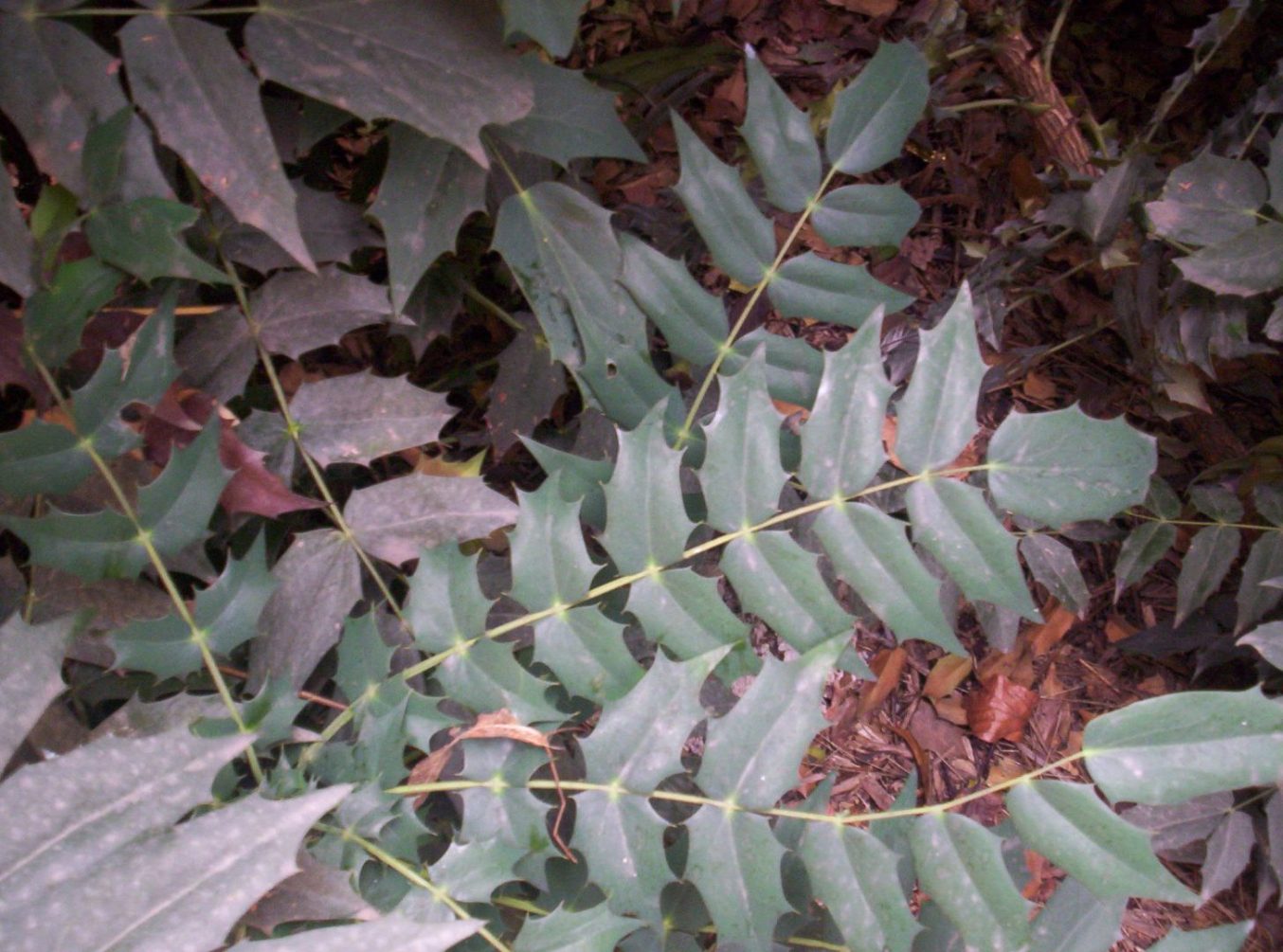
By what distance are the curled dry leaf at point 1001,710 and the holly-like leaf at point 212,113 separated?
1128mm

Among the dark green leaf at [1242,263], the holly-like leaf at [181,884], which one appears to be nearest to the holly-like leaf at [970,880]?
the holly-like leaf at [181,884]

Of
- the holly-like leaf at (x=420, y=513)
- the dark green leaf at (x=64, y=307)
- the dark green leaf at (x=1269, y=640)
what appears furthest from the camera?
the dark green leaf at (x=1269, y=640)

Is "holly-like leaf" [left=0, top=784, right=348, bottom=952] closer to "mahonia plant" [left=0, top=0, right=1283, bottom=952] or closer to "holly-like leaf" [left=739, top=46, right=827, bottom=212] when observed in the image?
"mahonia plant" [left=0, top=0, right=1283, bottom=952]

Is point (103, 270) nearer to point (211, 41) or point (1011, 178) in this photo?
point (211, 41)

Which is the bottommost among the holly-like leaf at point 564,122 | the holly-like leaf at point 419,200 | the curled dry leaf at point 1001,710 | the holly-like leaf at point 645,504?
the curled dry leaf at point 1001,710

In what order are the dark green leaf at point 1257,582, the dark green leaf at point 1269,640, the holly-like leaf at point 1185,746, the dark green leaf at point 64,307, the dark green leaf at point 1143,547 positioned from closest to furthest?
the holly-like leaf at point 1185,746 < the dark green leaf at point 64,307 < the dark green leaf at point 1269,640 < the dark green leaf at point 1257,582 < the dark green leaf at point 1143,547

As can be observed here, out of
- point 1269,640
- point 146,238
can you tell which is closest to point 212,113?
point 146,238

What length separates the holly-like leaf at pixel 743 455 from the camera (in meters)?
0.71

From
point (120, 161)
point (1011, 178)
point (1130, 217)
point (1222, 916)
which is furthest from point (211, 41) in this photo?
point (1222, 916)

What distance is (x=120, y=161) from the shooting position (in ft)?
2.31

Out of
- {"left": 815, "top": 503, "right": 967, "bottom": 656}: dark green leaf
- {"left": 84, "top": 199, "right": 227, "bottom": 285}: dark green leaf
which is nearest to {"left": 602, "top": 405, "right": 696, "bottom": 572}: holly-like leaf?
{"left": 815, "top": 503, "right": 967, "bottom": 656}: dark green leaf

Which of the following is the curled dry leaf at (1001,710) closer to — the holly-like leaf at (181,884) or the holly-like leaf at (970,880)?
the holly-like leaf at (970,880)

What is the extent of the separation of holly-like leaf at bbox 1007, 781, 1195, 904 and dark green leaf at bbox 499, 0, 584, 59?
60 centimetres

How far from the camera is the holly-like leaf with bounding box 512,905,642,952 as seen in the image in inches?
24.0
